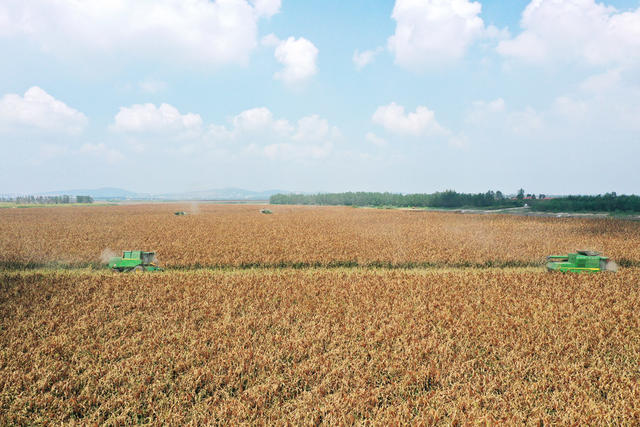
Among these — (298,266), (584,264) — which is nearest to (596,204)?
(584,264)

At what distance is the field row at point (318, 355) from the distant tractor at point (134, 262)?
127 inches

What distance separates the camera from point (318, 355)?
21.9 ft

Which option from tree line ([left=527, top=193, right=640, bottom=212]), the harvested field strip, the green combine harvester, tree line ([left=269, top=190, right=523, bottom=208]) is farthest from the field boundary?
tree line ([left=269, top=190, right=523, bottom=208])

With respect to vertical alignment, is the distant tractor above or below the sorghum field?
above

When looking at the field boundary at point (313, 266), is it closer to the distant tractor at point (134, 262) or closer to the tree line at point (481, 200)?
the distant tractor at point (134, 262)

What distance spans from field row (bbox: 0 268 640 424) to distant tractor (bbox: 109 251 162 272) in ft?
10.6

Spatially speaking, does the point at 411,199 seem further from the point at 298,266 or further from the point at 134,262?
the point at 134,262

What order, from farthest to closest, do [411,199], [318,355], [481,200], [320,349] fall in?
1. [411,199]
2. [481,200]
3. [320,349]
4. [318,355]

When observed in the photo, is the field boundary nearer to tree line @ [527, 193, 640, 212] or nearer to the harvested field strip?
the harvested field strip

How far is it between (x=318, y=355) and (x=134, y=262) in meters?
11.7

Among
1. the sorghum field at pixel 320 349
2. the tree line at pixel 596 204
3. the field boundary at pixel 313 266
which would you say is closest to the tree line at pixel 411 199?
the tree line at pixel 596 204

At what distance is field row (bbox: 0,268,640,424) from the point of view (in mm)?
5223

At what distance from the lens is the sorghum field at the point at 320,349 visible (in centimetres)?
522

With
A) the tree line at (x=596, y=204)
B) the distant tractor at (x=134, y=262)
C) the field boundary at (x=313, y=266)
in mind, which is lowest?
the field boundary at (x=313, y=266)
